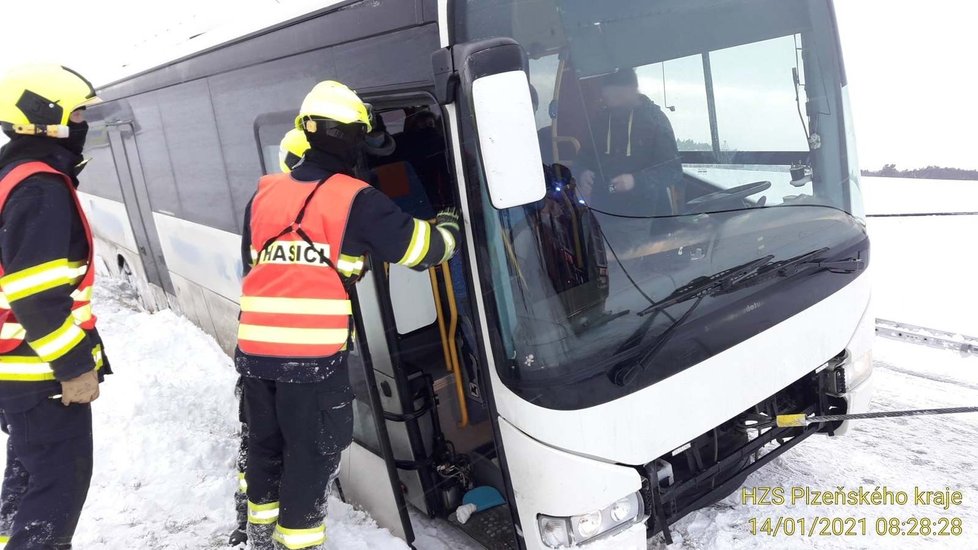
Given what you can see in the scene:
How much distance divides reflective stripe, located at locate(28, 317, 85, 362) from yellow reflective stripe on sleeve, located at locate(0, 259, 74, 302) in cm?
16

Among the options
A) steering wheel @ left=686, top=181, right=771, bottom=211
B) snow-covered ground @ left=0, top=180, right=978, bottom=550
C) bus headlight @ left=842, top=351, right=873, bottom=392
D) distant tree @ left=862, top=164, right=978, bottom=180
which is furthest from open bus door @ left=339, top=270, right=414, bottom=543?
distant tree @ left=862, top=164, right=978, bottom=180

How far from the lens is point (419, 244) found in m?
2.43

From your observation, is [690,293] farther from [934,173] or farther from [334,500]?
[934,173]

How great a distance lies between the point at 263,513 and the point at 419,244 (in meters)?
1.48

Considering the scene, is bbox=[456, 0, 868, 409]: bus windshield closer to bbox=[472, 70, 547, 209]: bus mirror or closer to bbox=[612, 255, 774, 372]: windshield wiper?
bbox=[612, 255, 774, 372]: windshield wiper

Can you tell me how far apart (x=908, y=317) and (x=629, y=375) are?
525cm

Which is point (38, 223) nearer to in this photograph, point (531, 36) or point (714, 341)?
point (531, 36)

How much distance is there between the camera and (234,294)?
4492 millimetres

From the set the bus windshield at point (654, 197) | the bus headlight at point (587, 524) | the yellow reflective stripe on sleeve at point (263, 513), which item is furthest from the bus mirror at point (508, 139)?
the yellow reflective stripe on sleeve at point (263, 513)

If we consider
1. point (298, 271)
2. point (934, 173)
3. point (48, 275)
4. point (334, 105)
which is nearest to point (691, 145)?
point (334, 105)

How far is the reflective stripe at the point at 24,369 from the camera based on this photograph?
262cm

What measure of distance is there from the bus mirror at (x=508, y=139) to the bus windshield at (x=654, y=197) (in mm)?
154

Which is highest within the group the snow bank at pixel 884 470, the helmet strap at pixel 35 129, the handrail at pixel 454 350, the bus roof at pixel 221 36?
the bus roof at pixel 221 36

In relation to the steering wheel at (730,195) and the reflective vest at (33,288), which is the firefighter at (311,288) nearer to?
the reflective vest at (33,288)
